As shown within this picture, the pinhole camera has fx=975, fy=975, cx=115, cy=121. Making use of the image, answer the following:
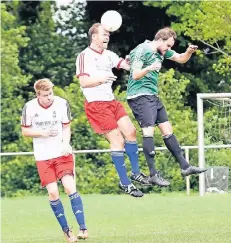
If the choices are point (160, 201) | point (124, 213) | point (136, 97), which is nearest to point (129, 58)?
point (136, 97)

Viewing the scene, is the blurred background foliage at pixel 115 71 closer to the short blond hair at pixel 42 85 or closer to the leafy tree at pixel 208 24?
the leafy tree at pixel 208 24

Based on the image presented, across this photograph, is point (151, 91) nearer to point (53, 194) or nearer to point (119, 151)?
point (119, 151)

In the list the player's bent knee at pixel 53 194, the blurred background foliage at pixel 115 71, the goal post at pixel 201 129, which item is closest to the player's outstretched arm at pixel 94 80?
the player's bent knee at pixel 53 194

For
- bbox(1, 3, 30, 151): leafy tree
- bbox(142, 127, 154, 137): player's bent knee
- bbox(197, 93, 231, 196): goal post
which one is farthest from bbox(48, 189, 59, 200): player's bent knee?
bbox(1, 3, 30, 151): leafy tree

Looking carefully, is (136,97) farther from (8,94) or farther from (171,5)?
(171,5)

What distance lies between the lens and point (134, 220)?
16.9 metres

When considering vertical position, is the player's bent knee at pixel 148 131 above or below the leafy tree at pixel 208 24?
below

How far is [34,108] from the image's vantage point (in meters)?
13.0

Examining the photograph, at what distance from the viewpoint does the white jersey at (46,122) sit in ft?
42.6

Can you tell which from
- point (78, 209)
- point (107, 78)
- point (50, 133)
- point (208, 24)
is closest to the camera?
point (107, 78)

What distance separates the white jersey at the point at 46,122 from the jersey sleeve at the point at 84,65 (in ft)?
2.02

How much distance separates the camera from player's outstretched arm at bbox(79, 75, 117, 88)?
40.5ft

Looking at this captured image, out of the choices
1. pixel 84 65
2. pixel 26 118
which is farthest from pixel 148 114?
pixel 26 118

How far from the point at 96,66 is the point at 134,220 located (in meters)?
4.71
